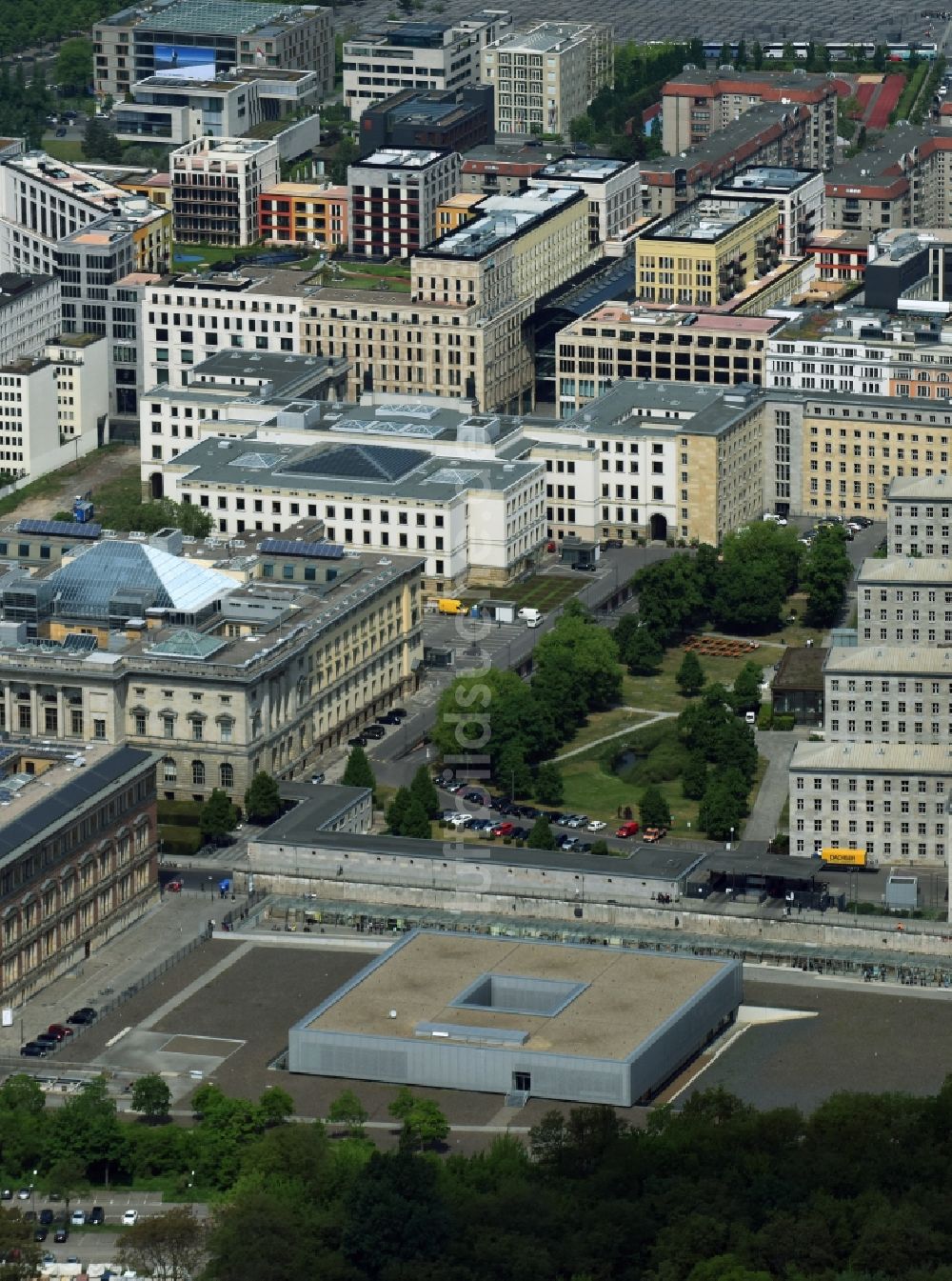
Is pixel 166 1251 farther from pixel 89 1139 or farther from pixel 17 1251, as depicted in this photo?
pixel 89 1139

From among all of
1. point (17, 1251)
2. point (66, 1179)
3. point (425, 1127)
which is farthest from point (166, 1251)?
point (425, 1127)

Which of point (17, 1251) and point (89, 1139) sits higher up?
point (17, 1251)

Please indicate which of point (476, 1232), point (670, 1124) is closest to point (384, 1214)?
point (476, 1232)

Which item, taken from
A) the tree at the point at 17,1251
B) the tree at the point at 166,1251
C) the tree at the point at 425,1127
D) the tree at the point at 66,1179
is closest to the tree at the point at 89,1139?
the tree at the point at 66,1179

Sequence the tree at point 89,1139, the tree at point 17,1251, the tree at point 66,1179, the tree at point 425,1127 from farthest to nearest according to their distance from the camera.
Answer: the tree at point 425,1127 < the tree at point 89,1139 < the tree at point 66,1179 < the tree at point 17,1251

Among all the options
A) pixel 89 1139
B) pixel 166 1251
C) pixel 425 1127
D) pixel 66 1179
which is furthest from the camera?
pixel 425 1127

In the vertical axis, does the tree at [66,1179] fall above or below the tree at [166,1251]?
below

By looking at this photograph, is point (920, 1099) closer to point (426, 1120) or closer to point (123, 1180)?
point (426, 1120)

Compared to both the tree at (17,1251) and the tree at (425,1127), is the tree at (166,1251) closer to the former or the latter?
the tree at (17,1251)

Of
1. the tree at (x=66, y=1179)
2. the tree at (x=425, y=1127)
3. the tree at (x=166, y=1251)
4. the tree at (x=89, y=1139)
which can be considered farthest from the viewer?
the tree at (x=425, y=1127)
